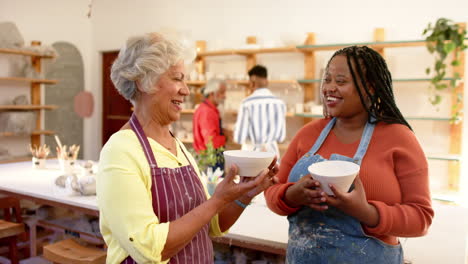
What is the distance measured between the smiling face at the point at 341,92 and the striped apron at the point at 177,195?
1.62 ft

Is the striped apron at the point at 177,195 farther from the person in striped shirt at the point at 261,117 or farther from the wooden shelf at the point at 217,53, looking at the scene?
the wooden shelf at the point at 217,53

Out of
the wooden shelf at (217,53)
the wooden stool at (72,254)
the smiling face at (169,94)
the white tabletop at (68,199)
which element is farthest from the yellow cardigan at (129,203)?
the wooden shelf at (217,53)

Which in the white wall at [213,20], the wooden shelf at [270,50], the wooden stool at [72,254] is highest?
the white wall at [213,20]

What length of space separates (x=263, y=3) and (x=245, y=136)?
194 centimetres

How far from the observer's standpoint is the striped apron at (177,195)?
4.05 ft

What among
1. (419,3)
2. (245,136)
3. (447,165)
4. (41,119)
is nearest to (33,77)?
(41,119)

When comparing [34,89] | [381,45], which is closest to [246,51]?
[381,45]

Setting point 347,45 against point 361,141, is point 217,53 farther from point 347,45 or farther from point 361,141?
point 361,141

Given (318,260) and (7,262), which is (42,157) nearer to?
(7,262)

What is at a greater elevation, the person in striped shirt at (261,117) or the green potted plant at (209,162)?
the person in striped shirt at (261,117)

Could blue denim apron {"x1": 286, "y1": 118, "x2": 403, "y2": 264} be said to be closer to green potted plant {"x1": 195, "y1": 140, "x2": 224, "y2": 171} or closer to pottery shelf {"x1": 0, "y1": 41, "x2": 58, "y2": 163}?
green potted plant {"x1": 195, "y1": 140, "x2": 224, "y2": 171}

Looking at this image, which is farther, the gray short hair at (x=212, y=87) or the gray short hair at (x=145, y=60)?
the gray short hair at (x=212, y=87)

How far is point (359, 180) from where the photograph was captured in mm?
1215

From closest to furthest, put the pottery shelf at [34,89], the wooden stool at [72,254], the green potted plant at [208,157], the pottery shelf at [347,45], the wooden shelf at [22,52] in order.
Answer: the wooden stool at [72,254] → the green potted plant at [208,157] → the pottery shelf at [347,45] → the wooden shelf at [22,52] → the pottery shelf at [34,89]
